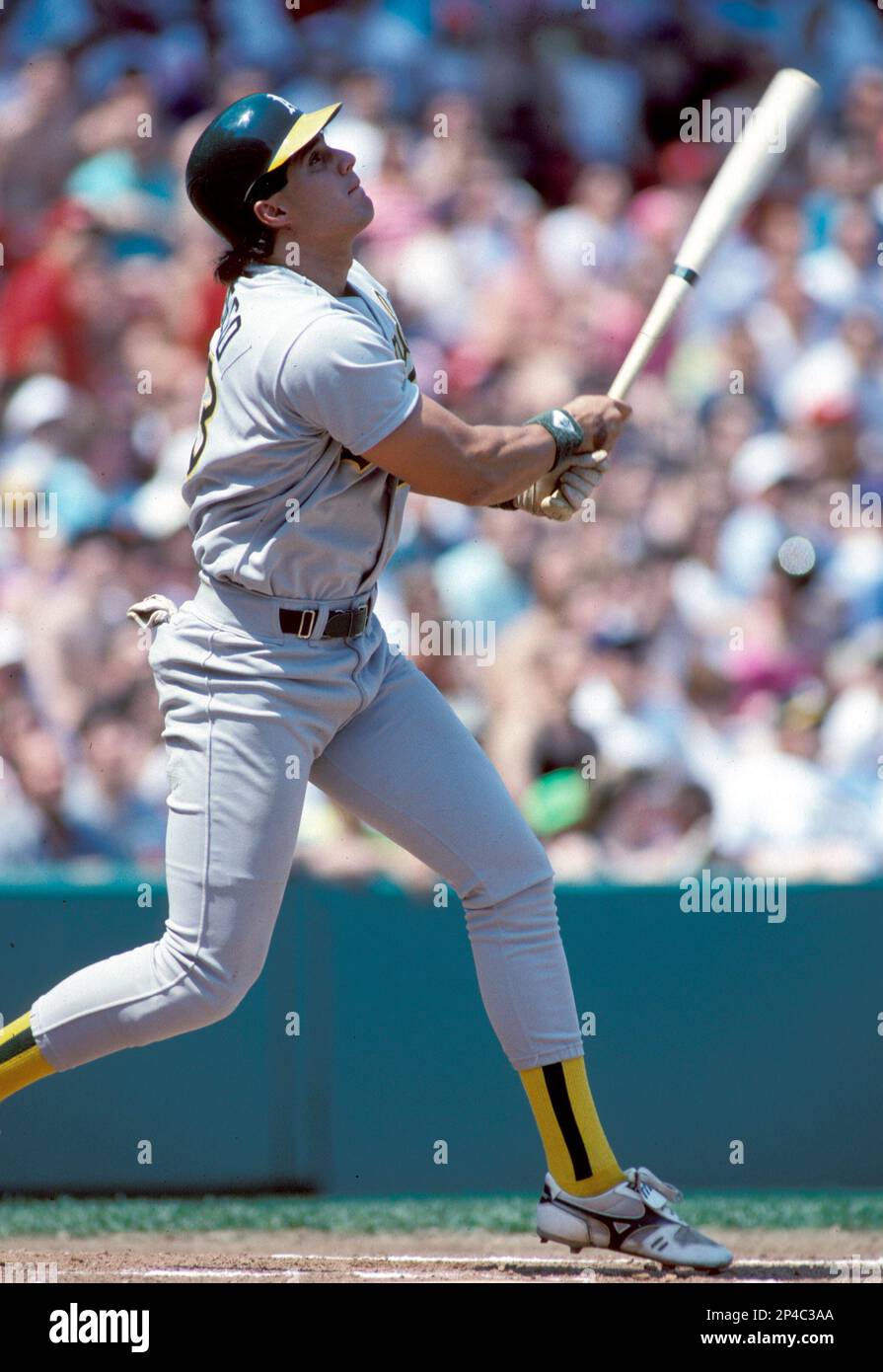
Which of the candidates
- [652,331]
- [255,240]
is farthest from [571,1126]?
[255,240]

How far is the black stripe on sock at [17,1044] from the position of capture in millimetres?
2914

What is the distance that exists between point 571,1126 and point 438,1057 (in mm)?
1029

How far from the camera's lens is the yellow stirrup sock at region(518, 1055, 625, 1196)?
3.02 meters

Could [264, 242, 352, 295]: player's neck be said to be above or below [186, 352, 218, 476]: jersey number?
above

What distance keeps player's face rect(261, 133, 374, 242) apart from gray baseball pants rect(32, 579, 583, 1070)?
574 millimetres

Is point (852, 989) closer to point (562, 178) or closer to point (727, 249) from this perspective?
point (727, 249)

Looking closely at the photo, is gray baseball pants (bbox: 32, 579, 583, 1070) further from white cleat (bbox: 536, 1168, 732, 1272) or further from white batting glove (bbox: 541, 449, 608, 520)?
white batting glove (bbox: 541, 449, 608, 520)

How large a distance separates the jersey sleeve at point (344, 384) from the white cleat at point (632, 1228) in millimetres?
1282

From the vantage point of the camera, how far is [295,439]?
9.11 feet

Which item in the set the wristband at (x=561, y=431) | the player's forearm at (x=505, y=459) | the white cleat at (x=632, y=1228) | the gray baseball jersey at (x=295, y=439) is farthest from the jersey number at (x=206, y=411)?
the white cleat at (x=632, y=1228)

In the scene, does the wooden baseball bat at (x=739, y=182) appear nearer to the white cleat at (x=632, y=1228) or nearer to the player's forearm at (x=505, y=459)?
the player's forearm at (x=505, y=459)

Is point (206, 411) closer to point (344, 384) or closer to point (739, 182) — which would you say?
point (344, 384)

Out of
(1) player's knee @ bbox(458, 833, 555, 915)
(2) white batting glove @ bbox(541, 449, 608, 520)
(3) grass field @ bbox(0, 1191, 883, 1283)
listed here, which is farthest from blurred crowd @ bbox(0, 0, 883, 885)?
(2) white batting glove @ bbox(541, 449, 608, 520)

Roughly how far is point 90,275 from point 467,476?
12.3ft
